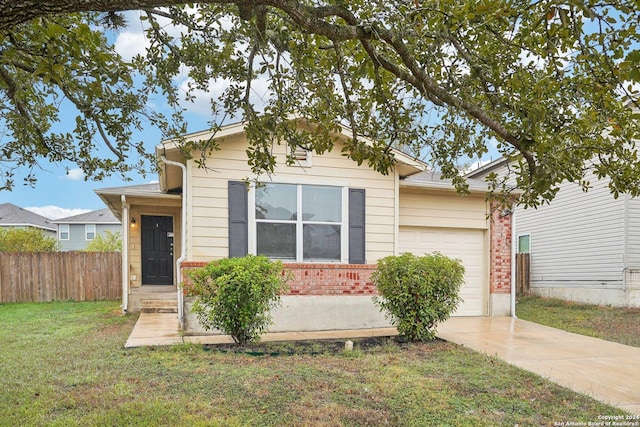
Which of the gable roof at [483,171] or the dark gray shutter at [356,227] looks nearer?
the dark gray shutter at [356,227]

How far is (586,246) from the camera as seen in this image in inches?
505

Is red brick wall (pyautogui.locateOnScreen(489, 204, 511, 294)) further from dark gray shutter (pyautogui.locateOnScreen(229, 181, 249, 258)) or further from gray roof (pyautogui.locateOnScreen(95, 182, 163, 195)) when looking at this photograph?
gray roof (pyautogui.locateOnScreen(95, 182, 163, 195))

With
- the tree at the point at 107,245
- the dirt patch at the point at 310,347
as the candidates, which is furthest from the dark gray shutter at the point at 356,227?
the tree at the point at 107,245

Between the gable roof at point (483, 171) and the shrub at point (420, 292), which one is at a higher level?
the gable roof at point (483, 171)

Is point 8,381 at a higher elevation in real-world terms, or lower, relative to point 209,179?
lower

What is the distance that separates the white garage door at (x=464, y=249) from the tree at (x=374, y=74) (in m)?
5.13

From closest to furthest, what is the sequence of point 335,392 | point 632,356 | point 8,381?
point 335,392 < point 8,381 < point 632,356

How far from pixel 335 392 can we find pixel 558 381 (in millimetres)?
2454

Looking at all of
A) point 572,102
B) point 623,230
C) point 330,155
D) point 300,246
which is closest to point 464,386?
point 572,102

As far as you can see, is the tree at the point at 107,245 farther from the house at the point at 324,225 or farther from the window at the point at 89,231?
the house at the point at 324,225

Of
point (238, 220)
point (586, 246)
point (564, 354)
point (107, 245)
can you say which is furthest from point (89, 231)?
point (564, 354)

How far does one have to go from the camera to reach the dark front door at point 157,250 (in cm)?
1162

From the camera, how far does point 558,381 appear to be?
15.4 ft

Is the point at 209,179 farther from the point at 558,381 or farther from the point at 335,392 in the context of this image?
the point at 558,381
